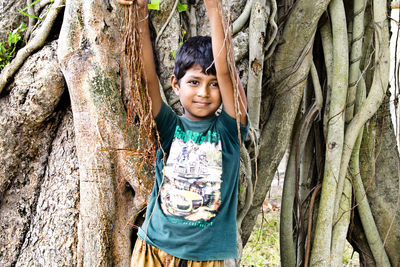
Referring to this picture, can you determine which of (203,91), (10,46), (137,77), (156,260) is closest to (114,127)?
(137,77)

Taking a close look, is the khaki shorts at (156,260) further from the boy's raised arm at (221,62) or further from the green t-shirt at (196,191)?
the boy's raised arm at (221,62)

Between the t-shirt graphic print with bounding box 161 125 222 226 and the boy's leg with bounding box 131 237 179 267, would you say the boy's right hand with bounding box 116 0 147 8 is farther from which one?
the boy's leg with bounding box 131 237 179 267

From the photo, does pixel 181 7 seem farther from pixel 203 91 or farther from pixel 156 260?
pixel 156 260

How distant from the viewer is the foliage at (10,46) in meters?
2.24

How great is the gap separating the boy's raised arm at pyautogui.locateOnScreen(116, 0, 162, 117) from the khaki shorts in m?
0.55

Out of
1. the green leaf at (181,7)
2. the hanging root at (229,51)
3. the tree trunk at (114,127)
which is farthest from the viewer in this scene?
the green leaf at (181,7)

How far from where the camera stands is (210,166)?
158 centimetres

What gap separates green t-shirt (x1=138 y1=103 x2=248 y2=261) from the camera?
155 cm

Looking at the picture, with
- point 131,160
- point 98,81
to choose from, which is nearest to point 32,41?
point 98,81

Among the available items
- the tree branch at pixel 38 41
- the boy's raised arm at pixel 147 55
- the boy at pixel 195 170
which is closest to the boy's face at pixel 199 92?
the boy at pixel 195 170

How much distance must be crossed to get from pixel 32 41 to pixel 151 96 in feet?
3.03

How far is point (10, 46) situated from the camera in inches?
90.0

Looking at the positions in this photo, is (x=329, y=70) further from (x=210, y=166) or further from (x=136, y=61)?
(x=136, y=61)

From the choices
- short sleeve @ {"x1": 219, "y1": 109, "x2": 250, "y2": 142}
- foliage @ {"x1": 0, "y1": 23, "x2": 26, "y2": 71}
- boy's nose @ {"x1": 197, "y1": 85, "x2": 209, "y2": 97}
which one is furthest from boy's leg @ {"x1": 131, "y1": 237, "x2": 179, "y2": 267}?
foliage @ {"x1": 0, "y1": 23, "x2": 26, "y2": 71}
